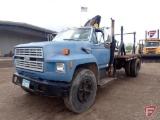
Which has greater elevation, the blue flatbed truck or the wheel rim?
the blue flatbed truck

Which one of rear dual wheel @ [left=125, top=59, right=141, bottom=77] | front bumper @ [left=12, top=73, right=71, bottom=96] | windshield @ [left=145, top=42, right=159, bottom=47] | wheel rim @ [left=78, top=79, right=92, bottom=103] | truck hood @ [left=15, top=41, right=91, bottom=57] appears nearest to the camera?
front bumper @ [left=12, top=73, right=71, bottom=96]

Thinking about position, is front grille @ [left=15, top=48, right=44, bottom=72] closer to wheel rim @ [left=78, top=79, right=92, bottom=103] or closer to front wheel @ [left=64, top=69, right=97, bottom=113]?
front wheel @ [left=64, top=69, right=97, bottom=113]

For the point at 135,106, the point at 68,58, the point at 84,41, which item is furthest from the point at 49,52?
the point at 135,106

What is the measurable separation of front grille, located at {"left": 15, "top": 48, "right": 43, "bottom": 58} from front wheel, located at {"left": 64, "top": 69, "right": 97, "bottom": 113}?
98 centimetres

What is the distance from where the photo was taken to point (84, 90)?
3855mm

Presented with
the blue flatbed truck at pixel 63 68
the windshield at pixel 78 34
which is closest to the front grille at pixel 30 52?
the blue flatbed truck at pixel 63 68

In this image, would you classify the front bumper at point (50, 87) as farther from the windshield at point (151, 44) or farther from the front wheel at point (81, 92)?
the windshield at point (151, 44)

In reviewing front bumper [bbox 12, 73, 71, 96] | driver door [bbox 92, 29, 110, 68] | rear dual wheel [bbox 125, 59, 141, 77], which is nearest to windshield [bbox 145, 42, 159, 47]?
rear dual wheel [bbox 125, 59, 141, 77]

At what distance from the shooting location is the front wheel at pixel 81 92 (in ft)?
11.6

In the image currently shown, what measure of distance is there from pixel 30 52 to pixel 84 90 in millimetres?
1617

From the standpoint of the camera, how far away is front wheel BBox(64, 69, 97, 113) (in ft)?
11.6

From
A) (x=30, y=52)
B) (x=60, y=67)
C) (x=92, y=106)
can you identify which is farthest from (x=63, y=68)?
(x=92, y=106)

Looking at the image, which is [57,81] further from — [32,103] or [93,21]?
[93,21]

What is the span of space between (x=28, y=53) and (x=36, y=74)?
1.88ft
